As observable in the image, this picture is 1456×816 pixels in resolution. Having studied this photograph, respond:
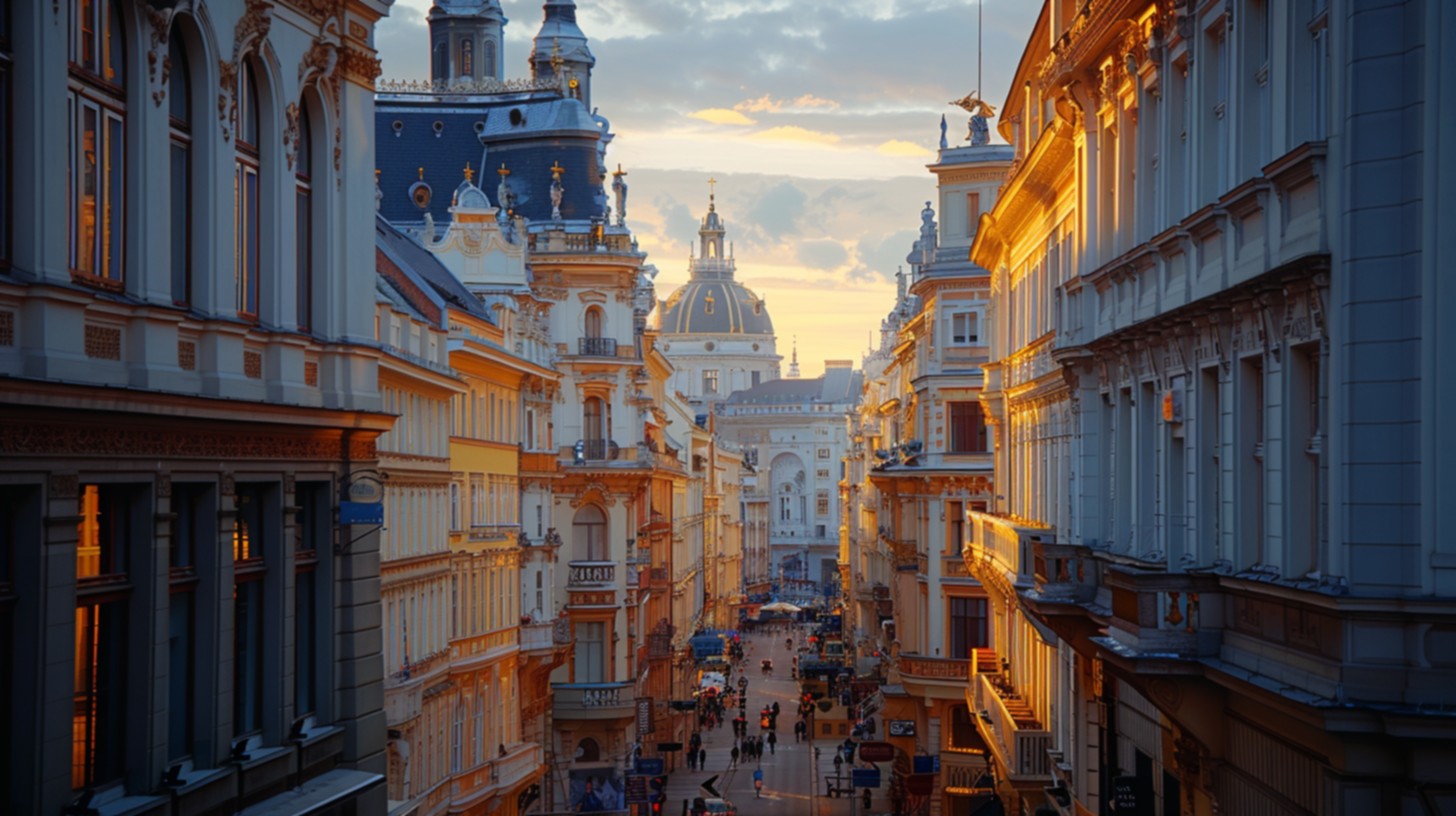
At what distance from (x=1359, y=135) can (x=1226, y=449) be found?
15.8 feet

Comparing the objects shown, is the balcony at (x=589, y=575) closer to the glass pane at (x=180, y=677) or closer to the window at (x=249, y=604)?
the window at (x=249, y=604)

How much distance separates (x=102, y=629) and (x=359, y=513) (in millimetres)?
5416

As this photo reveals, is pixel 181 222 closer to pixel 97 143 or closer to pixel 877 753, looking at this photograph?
pixel 97 143

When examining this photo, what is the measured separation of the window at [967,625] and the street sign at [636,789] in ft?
30.8

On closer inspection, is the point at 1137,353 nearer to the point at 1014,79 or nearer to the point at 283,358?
the point at 283,358

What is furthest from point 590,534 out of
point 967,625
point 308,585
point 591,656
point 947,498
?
point 308,585

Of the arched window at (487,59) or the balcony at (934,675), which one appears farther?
the arched window at (487,59)

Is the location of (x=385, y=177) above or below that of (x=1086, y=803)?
above

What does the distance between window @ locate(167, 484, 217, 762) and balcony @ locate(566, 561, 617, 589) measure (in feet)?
134

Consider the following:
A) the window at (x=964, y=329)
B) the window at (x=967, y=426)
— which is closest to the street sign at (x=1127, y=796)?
the window at (x=967, y=426)

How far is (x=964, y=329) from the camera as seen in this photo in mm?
56188

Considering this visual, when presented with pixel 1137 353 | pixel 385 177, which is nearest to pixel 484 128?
pixel 385 177

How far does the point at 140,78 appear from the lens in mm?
17859

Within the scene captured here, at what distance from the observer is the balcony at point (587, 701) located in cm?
5969
